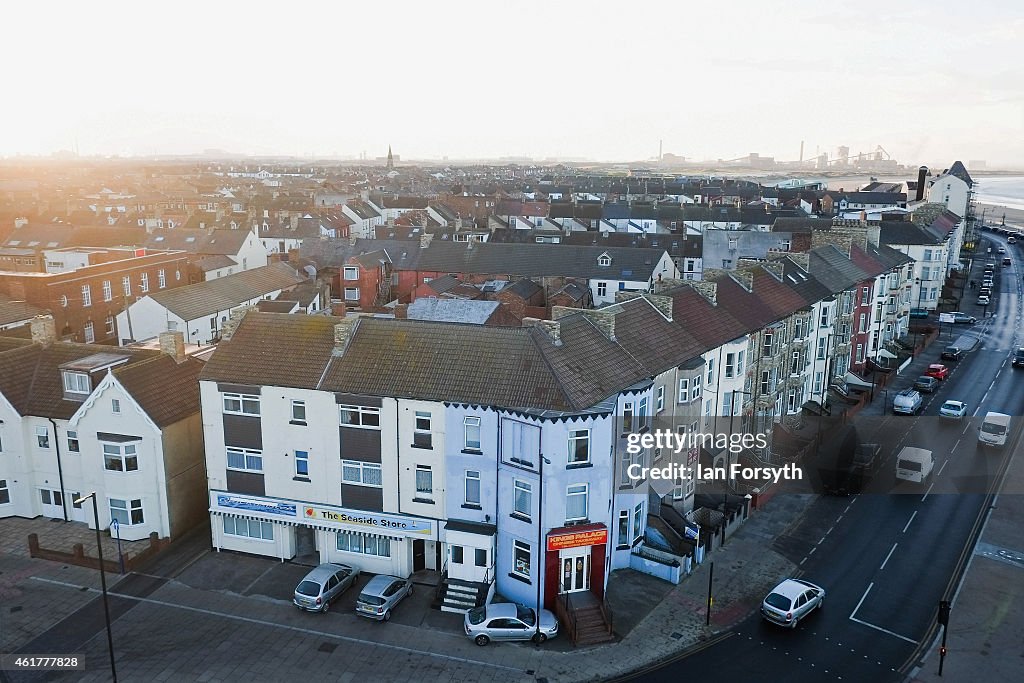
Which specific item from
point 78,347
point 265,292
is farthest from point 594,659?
point 265,292

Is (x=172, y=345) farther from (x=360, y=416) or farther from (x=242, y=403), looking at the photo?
(x=360, y=416)

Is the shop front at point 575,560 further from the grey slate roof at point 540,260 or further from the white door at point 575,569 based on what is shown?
the grey slate roof at point 540,260

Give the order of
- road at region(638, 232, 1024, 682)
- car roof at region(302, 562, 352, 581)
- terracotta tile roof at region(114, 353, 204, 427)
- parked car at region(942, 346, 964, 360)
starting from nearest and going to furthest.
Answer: road at region(638, 232, 1024, 682) < car roof at region(302, 562, 352, 581) < terracotta tile roof at region(114, 353, 204, 427) < parked car at region(942, 346, 964, 360)

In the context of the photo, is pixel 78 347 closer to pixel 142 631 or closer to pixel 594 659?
pixel 142 631

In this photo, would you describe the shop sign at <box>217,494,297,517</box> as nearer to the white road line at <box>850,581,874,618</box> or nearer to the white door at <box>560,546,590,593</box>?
the white door at <box>560,546,590,593</box>

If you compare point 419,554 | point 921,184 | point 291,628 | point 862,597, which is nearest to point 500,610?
point 419,554

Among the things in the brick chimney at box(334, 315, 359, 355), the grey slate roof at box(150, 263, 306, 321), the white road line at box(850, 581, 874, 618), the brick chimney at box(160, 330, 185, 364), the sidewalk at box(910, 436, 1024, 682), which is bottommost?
the white road line at box(850, 581, 874, 618)

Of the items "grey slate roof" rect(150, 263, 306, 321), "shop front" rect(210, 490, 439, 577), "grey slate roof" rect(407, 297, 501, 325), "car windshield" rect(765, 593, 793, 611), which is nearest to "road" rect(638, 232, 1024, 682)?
"car windshield" rect(765, 593, 793, 611)
